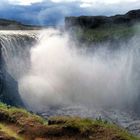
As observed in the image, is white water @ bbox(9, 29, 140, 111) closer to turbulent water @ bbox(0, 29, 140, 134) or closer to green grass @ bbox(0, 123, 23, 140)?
turbulent water @ bbox(0, 29, 140, 134)

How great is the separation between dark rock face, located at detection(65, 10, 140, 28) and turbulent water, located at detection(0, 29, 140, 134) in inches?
466

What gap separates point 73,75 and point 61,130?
41.4 metres

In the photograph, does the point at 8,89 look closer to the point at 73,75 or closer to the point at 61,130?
the point at 73,75

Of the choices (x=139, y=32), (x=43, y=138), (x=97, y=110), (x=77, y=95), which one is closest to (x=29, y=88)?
(x=77, y=95)

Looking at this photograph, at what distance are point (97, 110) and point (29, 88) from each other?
392 inches

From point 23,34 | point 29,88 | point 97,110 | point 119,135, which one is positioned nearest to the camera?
point 119,135

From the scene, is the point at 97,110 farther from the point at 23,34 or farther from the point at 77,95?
the point at 23,34

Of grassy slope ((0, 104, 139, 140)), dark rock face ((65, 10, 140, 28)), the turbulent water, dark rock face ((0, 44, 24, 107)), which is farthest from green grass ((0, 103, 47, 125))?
dark rock face ((65, 10, 140, 28))

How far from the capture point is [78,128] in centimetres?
2016

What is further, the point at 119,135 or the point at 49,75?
the point at 49,75

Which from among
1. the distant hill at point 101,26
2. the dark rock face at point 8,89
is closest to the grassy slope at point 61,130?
the dark rock face at point 8,89

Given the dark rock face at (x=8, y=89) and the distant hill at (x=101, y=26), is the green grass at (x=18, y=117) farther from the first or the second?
the distant hill at (x=101, y=26)

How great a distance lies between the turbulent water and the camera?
50.5 meters

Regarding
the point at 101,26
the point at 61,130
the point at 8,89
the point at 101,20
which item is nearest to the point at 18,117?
the point at 61,130
